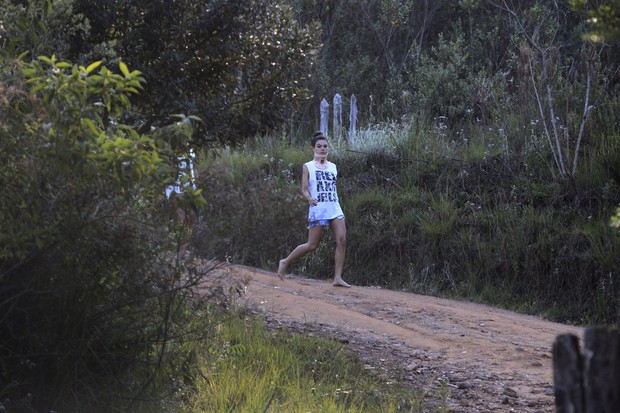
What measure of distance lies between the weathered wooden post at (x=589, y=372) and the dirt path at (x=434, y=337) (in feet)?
11.0

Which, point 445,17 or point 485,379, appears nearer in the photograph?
point 485,379

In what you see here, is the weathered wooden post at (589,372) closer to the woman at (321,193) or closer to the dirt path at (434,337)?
the dirt path at (434,337)

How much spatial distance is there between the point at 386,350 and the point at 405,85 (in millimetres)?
15712

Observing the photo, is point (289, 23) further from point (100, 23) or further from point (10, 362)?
point (10, 362)

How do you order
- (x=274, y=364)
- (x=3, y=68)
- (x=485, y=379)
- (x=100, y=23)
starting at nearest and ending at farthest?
(x=3, y=68) → (x=274, y=364) → (x=485, y=379) → (x=100, y=23)

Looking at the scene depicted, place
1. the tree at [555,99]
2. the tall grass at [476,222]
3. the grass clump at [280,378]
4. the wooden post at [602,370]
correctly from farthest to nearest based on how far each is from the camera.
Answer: the tree at [555,99] → the tall grass at [476,222] → the grass clump at [280,378] → the wooden post at [602,370]

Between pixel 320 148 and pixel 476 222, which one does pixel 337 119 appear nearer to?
pixel 476 222

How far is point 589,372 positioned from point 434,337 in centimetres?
702

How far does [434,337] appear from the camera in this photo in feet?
32.1

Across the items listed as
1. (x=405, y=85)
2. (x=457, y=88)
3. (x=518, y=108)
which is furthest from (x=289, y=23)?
(x=405, y=85)

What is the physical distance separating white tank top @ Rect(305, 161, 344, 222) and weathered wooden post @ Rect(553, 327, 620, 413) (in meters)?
9.52

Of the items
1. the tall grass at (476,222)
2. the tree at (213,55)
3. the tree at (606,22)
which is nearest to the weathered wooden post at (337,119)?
the tall grass at (476,222)

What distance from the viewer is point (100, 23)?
9.92 meters

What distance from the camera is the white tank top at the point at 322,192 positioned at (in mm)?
12375
